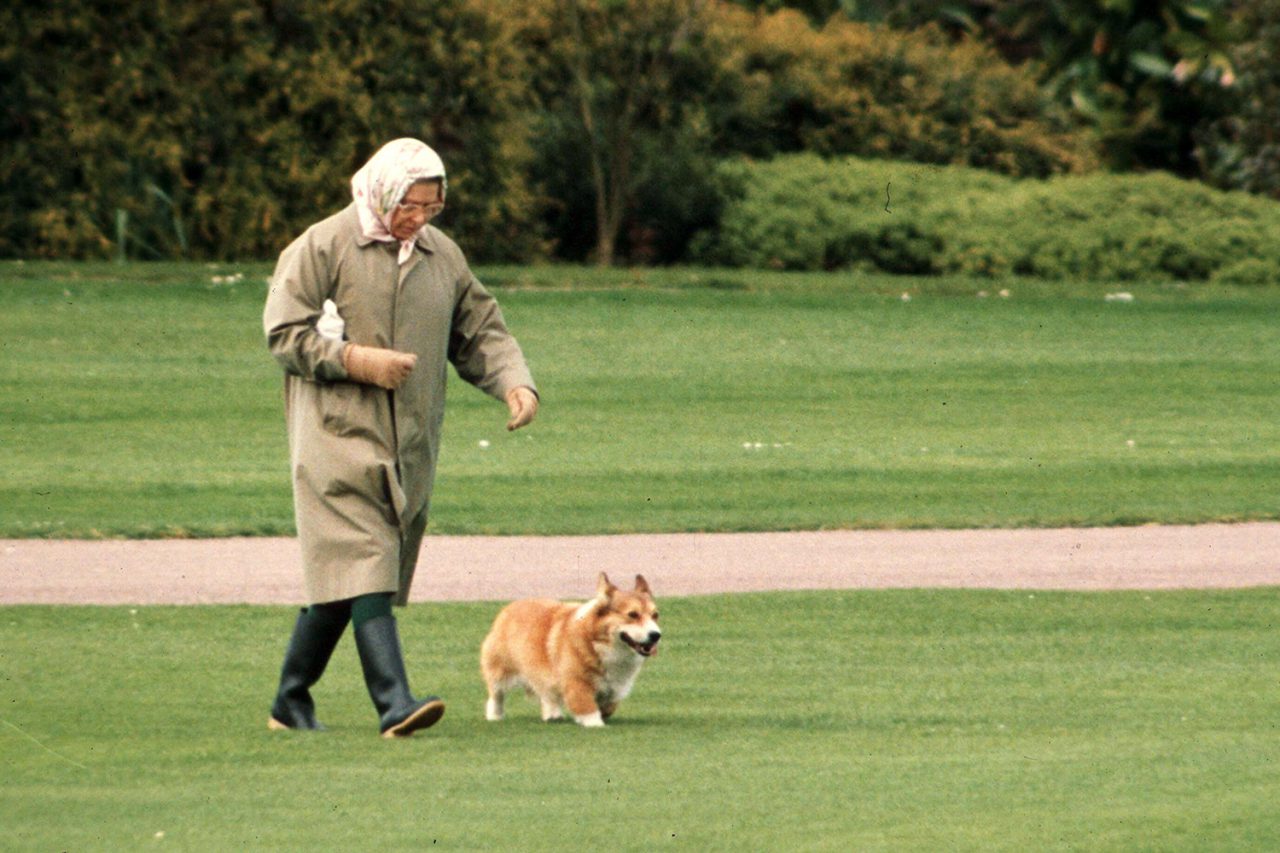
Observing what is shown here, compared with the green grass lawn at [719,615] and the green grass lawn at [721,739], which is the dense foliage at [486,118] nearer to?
the green grass lawn at [719,615]

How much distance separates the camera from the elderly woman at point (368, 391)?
23.0 feet

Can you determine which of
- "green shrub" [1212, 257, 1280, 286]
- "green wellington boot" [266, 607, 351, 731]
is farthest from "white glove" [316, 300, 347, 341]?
"green shrub" [1212, 257, 1280, 286]

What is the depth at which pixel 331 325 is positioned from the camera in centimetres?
705

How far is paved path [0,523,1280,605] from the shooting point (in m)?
10.7

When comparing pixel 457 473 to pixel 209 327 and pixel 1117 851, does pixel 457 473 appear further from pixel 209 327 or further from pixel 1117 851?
pixel 1117 851

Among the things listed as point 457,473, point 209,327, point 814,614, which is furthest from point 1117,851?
point 209,327

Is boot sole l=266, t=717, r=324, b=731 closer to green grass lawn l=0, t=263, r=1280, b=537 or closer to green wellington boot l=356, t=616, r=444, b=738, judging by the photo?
green wellington boot l=356, t=616, r=444, b=738

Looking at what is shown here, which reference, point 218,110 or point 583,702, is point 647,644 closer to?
point 583,702

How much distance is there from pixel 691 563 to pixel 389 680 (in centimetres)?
447

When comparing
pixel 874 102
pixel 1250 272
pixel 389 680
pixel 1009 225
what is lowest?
pixel 1250 272

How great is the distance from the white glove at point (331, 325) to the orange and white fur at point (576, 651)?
1142mm

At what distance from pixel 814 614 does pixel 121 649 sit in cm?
278

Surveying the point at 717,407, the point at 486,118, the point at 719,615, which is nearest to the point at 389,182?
the point at 719,615

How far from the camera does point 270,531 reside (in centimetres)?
1238
